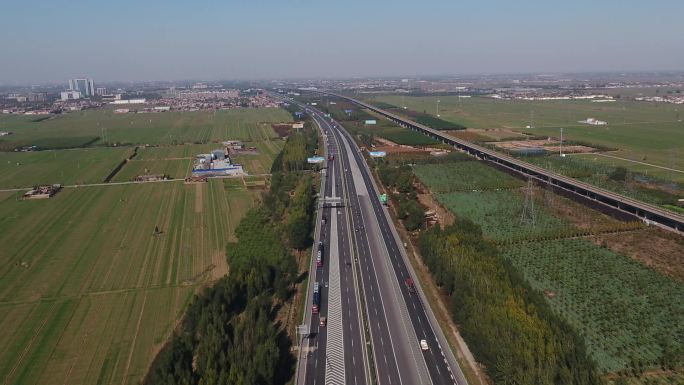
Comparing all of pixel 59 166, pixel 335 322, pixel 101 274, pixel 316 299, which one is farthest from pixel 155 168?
pixel 335 322

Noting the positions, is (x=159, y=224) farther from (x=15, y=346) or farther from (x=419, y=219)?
(x=419, y=219)

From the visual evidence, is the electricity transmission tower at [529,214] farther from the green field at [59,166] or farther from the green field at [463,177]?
the green field at [59,166]

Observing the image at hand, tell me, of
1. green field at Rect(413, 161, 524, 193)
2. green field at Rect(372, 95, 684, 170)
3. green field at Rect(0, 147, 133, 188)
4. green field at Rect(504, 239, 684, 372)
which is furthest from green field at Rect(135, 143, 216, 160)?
green field at Rect(504, 239, 684, 372)

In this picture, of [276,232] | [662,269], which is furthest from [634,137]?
[276,232]

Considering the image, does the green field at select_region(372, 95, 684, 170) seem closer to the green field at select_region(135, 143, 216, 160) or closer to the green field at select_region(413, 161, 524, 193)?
the green field at select_region(413, 161, 524, 193)

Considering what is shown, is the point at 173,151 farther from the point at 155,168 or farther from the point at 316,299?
the point at 316,299

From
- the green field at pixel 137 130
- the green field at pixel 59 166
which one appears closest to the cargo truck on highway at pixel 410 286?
the green field at pixel 59 166

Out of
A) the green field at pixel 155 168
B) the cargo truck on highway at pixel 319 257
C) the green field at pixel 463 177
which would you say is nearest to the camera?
the cargo truck on highway at pixel 319 257
